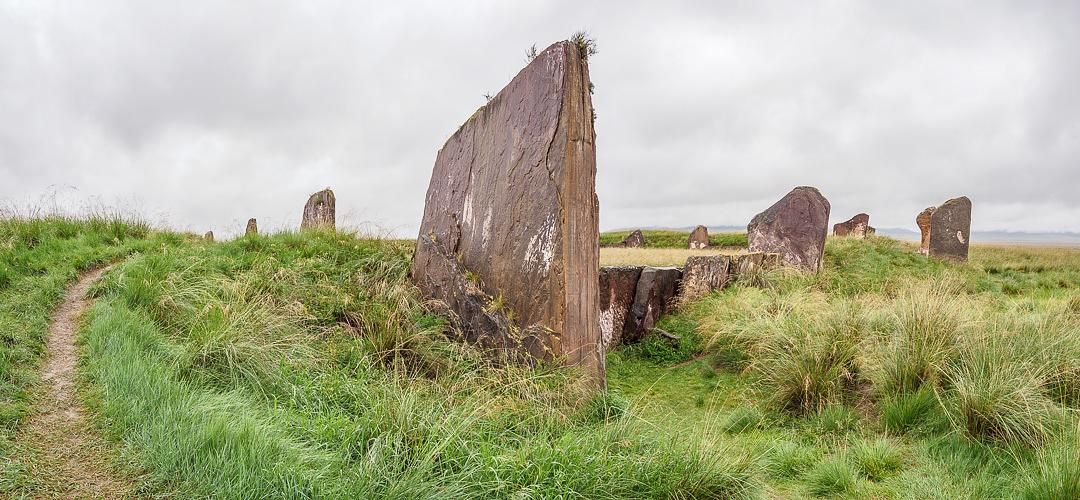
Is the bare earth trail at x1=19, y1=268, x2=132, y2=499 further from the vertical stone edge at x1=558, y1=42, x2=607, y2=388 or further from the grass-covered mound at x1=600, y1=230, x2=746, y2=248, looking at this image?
the grass-covered mound at x1=600, y1=230, x2=746, y2=248

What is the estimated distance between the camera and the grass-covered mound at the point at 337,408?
9.43 feet

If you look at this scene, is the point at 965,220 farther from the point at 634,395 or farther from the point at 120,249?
the point at 120,249

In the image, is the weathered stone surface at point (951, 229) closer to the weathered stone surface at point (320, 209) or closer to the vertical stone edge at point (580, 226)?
the vertical stone edge at point (580, 226)

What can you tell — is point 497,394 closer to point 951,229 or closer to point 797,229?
point 797,229

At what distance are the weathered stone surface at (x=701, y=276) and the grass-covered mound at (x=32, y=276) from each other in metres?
7.10

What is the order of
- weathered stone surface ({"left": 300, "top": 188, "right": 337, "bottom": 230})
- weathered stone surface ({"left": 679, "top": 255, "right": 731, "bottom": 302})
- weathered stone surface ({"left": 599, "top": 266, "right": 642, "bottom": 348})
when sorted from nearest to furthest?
weathered stone surface ({"left": 599, "top": 266, "right": 642, "bottom": 348}), weathered stone surface ({"left": 679, "top": 255, "right": 731, "bottom": 302}), weathered stone surface ({"left": 300, "top": 188, "right": 337, "bottom": 230})

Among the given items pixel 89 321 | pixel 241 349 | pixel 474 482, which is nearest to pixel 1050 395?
pixel 474 482

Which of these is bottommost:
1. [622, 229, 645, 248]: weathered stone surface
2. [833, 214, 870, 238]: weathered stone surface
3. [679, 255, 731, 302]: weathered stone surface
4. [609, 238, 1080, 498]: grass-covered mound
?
[609, 238, 1080, 498]: grass-covered mound

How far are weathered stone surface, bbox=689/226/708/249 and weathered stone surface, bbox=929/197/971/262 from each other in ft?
27.9

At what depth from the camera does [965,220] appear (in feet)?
45.8

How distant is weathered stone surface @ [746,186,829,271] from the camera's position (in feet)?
37.7

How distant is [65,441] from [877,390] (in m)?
5.62

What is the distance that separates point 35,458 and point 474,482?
89.1 inches

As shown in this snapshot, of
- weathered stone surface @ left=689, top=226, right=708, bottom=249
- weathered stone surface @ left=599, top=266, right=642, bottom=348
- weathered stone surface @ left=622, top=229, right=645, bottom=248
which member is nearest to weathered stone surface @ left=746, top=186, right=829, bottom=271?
weathered stone surface @ left=599, top=266, right=642, bottom=348
